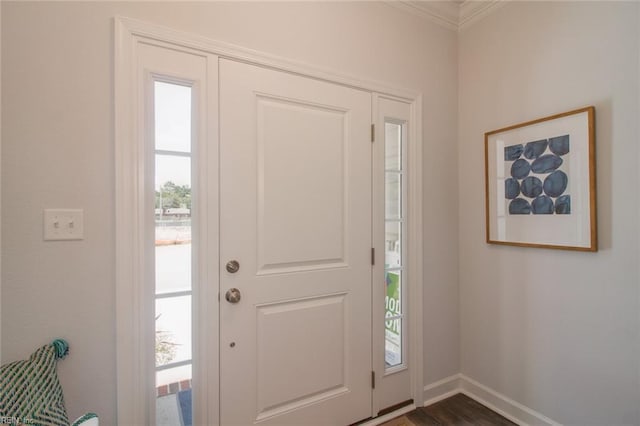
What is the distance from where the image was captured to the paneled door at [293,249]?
1.37 meters

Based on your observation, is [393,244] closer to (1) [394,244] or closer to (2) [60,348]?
(1) [394,244]

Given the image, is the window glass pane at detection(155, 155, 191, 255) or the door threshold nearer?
the window glass pane at detection(155, 155, 191, 255)

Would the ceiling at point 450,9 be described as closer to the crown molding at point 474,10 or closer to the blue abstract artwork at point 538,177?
the crown molding at point 474,10

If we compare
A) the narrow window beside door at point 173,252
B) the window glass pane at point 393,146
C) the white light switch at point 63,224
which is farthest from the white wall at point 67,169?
the window glass pane at point 393,146

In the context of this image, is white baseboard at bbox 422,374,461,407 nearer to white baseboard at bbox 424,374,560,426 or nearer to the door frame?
white baseboard at bbox 424,374,560,426

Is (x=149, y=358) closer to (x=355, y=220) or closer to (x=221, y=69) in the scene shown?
(x=355, y=220)

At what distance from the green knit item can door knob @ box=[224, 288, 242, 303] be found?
24.1 inches

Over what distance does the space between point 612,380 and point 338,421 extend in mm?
1366

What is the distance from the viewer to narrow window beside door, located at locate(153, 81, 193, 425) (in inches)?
49.3

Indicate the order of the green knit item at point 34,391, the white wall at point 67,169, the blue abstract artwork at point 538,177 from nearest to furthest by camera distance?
the green knit item at point 34,391, the white wall at point 67,169, the blue abstract artwork at point 538,177

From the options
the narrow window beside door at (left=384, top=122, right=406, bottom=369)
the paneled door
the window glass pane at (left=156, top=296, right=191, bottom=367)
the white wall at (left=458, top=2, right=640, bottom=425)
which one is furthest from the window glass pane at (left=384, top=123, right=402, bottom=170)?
the window glass pane at (left=156, top=296, right=191, bottom=367)

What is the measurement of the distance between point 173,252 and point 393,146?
138cm

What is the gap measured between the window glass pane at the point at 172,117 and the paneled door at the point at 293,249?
0.15 m

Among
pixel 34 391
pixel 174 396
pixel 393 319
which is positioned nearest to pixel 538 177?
pixel 393 319
